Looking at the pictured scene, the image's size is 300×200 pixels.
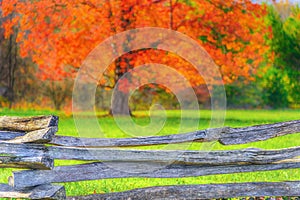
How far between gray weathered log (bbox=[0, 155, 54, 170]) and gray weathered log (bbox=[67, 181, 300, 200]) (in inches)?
27.8

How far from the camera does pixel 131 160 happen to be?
6.16 meters

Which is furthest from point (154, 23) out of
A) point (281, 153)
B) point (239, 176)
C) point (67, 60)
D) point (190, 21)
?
point (281, 153)

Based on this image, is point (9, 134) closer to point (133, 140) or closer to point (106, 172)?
point (106, 172)

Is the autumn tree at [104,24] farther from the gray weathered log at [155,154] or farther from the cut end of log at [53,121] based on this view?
the cut end of log at [53,121]

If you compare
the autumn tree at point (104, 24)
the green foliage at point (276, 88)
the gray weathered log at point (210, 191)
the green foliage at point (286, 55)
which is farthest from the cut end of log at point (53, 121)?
the green foliage at point (276, 88)

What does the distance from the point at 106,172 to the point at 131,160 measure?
32cm

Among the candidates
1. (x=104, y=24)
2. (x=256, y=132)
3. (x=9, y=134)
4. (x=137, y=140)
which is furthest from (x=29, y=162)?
(x=104, y=24)

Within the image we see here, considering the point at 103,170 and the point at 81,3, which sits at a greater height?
the point at 81,3

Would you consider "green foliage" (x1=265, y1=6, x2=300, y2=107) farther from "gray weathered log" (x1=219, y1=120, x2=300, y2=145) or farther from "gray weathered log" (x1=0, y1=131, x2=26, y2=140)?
"gray weathered log" (x1=0, y1=131, x2=26, y2=140)

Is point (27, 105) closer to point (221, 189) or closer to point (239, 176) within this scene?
point (239, 176)

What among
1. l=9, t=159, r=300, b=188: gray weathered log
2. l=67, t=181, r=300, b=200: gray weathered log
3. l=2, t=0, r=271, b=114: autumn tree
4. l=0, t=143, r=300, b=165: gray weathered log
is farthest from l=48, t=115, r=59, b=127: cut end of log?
l=2, t=0, r=271, b=114: autumn tree

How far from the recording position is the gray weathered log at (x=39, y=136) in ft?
18.4

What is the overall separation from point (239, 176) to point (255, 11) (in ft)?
32.7

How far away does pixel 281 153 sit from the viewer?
671cm
